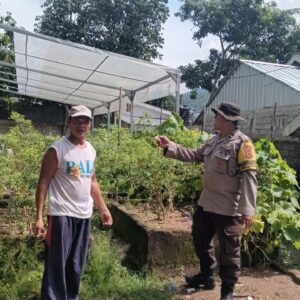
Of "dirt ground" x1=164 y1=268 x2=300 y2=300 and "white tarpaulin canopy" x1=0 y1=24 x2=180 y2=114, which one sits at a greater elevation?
"white tarpaulin canopy" x1=0 y1=24 x2=180 y2=114

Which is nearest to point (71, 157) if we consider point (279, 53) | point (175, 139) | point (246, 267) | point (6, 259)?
point (6, 259)

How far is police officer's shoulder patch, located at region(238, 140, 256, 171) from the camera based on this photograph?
3.76 m

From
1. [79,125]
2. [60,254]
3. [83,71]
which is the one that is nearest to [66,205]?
[60,254]

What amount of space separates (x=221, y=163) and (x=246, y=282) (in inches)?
57.1

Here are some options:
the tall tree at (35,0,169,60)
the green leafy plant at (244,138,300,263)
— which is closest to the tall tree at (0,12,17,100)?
the tall tree at (35,0,169,60)

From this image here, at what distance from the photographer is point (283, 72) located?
61.0 feet

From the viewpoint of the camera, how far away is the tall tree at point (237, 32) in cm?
2772

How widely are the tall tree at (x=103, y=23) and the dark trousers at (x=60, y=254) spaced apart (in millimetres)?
25040

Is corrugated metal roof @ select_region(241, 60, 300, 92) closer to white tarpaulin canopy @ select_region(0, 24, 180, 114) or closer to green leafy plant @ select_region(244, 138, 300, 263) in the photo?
white tarpaulin canopy @ select_region(0, 24, 180, 114)

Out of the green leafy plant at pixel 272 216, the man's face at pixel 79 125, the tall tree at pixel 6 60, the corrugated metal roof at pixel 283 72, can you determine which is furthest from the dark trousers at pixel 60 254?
the corrugated metal roof at pixel 283 72

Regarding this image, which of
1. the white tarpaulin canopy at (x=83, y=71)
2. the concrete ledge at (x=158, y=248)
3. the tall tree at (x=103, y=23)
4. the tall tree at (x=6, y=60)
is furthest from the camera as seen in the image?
the tall tree at (x=103, y=23)

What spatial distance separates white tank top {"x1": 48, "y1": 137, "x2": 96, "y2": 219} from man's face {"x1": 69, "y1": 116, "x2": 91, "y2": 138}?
0.28ft

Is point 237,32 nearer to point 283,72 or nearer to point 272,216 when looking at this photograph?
point 283,72

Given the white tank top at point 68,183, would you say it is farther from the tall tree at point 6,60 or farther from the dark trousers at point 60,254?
the tall tree at point 6,60
